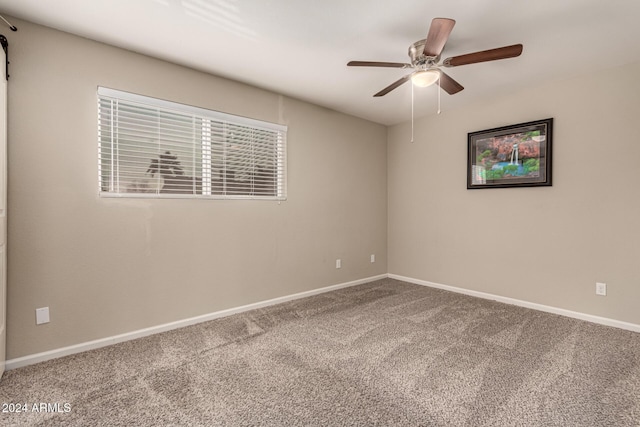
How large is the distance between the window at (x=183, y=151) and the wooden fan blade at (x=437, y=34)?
190cm

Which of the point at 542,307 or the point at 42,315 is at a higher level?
the point at 42,315

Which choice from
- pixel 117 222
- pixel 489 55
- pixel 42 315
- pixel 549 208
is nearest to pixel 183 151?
pixel 117 222

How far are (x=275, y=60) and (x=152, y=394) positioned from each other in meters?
2.65

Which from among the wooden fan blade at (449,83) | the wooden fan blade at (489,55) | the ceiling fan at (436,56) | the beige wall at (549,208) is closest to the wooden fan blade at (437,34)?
the ceiling fan at (436,56)

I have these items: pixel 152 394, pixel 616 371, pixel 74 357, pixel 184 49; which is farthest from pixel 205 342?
pixel 616 371

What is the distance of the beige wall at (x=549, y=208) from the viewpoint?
2797 mm

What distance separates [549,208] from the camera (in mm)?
3232

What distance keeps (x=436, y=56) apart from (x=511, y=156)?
192 cm

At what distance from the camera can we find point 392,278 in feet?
15.5

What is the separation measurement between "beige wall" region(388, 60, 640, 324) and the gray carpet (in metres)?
0.51

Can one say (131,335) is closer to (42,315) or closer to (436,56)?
(42,315)

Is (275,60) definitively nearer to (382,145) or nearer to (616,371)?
(382,145)

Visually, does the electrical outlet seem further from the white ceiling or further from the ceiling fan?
the ceiling fan

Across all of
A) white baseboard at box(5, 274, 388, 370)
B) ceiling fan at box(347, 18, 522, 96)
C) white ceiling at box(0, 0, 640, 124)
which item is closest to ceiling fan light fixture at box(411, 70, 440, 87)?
ceiling fan at box(347, 18, 522, 96)
